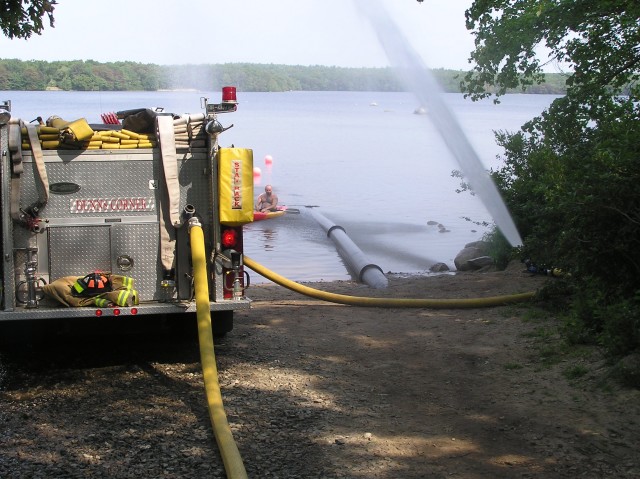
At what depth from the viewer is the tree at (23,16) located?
10383 millimetres

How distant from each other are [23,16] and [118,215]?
15.5 feet

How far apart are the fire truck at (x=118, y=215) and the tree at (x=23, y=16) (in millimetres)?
3531

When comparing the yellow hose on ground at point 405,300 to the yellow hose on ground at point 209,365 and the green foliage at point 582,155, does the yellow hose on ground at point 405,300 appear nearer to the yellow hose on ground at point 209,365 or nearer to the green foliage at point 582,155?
the green foliage at point 582,155

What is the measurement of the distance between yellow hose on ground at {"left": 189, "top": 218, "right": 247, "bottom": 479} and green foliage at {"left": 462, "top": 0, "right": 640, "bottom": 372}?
10.2ft

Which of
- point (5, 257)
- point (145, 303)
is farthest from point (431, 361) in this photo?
point (5, 257)

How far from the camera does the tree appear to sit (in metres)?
10.4

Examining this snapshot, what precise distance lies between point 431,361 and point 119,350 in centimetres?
Answer: 301

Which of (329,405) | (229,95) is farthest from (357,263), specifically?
(329,405)

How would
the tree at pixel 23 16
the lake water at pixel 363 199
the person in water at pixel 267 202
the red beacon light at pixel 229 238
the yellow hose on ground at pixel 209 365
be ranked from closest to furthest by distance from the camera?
the yellow hose on ground at pixel 209 365 → the red beacon light at pixel 229 238 → the tree at pixel 23 16 → the lake water at pixel 363 199 → the person in water at pixel 267 202

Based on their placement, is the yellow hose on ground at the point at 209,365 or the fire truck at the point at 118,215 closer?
the yellow hose on ground at the point at 209,365

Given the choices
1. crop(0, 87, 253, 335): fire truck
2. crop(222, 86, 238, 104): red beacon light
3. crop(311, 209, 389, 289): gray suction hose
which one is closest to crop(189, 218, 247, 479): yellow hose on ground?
crop(0, 87, 253, 335): fire truck

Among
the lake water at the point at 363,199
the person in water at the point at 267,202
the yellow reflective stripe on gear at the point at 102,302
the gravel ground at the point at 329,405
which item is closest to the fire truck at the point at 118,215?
the yellow reflective stripe on gear at the point at 102,302

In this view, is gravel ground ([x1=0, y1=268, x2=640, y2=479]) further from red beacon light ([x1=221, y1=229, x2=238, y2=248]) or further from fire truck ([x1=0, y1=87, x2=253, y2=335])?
red beacon light ([x1=221, y1=229, x2=238, y2=248])

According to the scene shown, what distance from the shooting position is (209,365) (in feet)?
20.7
